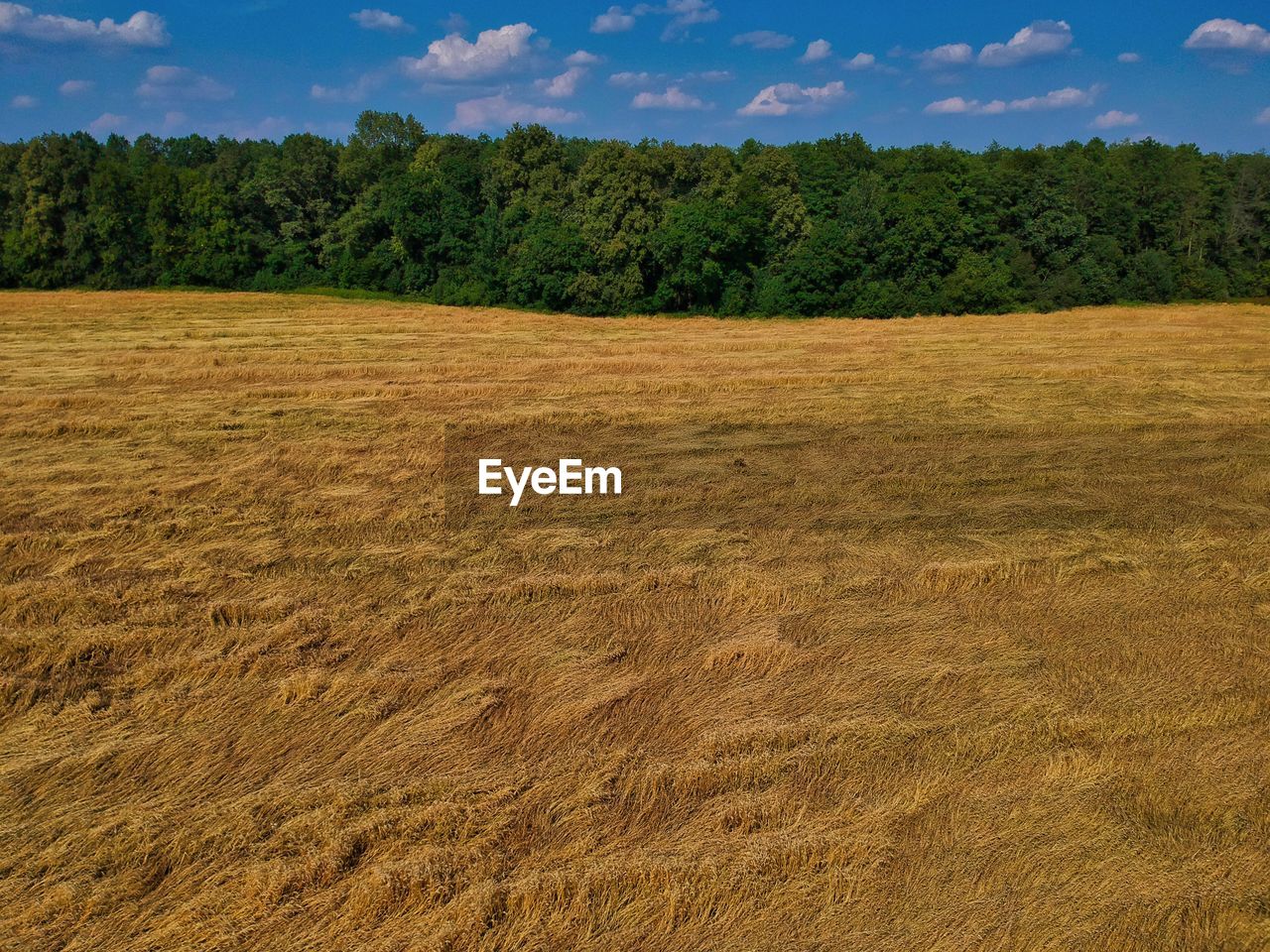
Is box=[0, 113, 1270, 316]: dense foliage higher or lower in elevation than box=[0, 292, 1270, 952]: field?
higher

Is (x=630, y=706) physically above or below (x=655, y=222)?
below

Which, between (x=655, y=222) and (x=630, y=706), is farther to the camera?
(x=655, y=222)

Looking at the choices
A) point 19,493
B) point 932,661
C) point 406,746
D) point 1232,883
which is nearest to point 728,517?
point 932,661

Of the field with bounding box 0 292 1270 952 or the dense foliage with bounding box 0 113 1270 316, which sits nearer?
the field with bounding box 0 292 1270 952

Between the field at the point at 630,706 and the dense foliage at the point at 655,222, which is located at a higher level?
the dense foliage at the point at 655,222

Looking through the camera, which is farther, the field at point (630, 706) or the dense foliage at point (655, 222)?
the dense foliage at point (655, 222)
